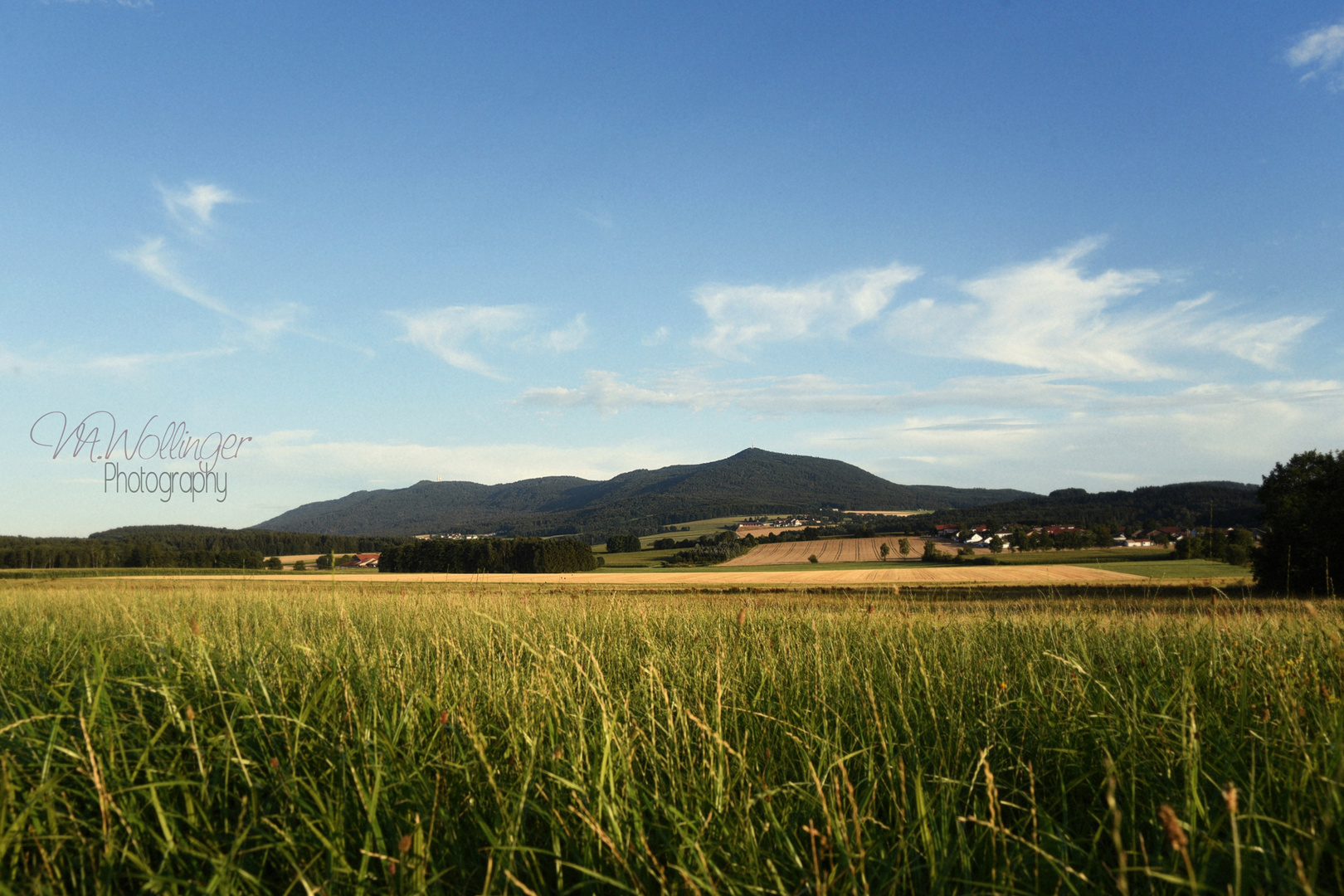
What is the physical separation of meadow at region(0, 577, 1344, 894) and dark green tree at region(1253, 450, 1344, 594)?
4044 cm

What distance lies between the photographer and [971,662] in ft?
15.0

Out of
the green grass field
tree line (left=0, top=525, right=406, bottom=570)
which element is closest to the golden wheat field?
tree line (left=0, top=525, right=406, bottom=570)

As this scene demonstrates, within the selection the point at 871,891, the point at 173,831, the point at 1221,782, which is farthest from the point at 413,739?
the point at 1221,782

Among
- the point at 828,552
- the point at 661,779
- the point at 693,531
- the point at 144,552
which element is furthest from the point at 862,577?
the point at 693,531

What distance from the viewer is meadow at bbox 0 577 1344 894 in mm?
1960

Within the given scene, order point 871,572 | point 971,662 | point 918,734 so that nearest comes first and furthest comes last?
point 918,734 → point 971,662 → point 871,572

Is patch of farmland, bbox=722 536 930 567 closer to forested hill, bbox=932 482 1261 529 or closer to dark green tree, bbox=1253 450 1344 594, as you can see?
forested hill, bbox=932 482 1261 529

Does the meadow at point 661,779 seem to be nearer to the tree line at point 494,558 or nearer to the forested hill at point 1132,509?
the forested hill at point 1132,509

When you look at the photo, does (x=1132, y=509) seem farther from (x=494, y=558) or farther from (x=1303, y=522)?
(x=494, y=558)

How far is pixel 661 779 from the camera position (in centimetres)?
267

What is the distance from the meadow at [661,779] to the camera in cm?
196

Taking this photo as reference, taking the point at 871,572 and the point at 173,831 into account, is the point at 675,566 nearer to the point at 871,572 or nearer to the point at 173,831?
the point at 871,572

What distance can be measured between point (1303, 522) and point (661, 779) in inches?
1848

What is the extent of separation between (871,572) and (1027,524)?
48.9m
